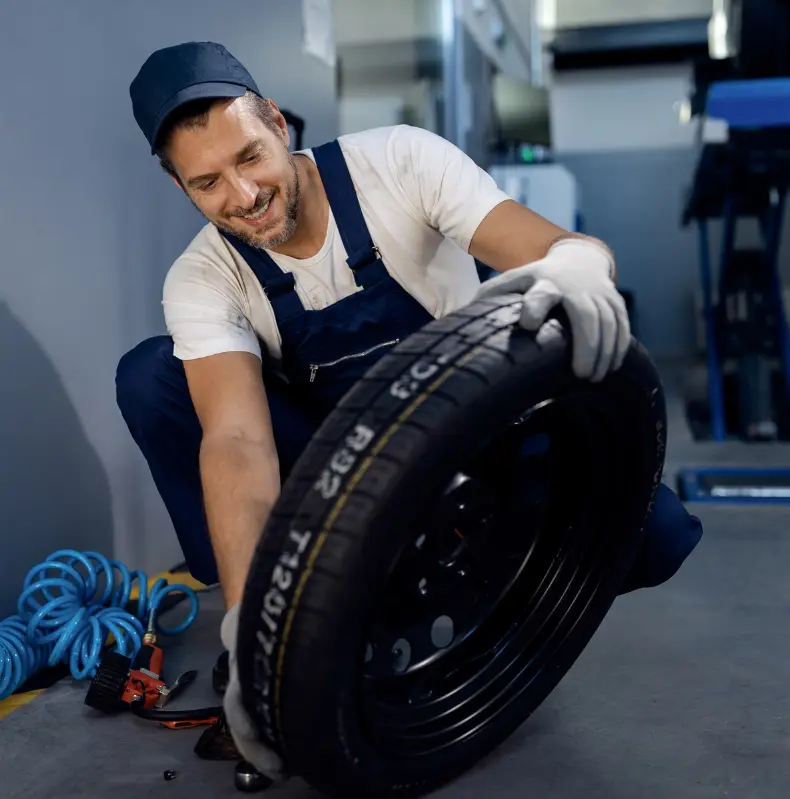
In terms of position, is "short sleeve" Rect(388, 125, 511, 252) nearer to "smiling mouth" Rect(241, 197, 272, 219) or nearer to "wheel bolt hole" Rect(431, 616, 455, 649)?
"smiling mouth" Rect(241, 197, 272, 219)

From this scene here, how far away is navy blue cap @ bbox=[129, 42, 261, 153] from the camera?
118 centimetres

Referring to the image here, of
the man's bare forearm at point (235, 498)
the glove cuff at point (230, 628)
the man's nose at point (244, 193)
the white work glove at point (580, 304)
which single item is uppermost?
the man's nose at point (244, 193)

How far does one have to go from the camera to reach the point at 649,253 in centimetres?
599

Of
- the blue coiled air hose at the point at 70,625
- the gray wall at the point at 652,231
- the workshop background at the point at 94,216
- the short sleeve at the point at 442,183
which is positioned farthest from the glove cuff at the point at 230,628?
the gray wall at the point at 652,231

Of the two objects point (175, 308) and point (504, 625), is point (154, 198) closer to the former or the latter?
point (175, 308)

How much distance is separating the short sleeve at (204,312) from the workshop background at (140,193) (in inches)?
16.0

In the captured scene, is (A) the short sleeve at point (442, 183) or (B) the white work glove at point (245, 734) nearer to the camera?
(B) the white work glove at point (245, 734)

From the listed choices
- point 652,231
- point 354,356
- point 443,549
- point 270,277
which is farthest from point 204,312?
point 652,231

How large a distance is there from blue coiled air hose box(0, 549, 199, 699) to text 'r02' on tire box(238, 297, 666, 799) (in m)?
0.55

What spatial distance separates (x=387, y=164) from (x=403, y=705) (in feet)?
2.53

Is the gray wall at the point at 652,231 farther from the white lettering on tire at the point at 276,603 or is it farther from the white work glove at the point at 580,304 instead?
the white lettering on tire at the point at 276,603

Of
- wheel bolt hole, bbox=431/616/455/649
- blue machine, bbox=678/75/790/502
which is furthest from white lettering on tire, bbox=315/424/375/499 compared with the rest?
blue machine, bbox=678/75/790/502

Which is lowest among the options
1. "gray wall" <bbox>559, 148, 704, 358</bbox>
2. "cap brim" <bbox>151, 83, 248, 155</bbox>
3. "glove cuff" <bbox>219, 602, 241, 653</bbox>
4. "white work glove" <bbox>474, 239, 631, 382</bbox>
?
"gray wall" <bbox>559, 148, 704, 358</bbox>

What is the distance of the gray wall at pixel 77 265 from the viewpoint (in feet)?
5.04
